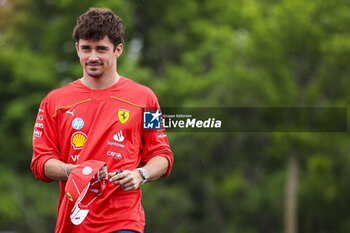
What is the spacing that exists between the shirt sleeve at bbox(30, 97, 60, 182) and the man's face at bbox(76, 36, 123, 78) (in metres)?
0.40

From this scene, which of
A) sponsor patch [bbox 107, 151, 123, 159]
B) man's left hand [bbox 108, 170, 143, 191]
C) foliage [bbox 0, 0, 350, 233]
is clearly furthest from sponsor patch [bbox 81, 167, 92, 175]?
foliage [bbox 0, 0, 350, 233]

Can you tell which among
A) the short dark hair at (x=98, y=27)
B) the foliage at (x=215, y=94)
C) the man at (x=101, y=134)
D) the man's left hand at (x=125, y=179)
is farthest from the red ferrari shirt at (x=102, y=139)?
the foliage at (x=215, y=94)

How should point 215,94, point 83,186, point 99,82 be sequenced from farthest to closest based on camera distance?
point 215,94
point 99,82
point 83,186

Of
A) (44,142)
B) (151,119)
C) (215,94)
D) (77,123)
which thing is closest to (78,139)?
(77,123)

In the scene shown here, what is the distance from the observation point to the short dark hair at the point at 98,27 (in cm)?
412

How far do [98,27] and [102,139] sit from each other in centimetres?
70

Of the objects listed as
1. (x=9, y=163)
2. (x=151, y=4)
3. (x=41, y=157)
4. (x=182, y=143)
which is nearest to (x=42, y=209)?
(x=9, y=163)

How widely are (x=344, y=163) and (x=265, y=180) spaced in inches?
148

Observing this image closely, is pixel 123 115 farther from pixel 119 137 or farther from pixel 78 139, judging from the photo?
pixel 78 139

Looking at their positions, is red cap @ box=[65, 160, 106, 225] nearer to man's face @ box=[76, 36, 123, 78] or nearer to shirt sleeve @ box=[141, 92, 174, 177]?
shirt sleeve @ box=[141, 92, 174, 177]

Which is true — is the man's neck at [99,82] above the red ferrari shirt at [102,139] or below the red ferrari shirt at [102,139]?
above

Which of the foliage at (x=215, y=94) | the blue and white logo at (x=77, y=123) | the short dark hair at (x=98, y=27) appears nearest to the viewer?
the short dark hair at (x=98, y=27)

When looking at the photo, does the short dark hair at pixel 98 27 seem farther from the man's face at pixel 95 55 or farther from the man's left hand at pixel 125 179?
the man's left hand at pixel 125 179

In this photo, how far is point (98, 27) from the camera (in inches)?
162
